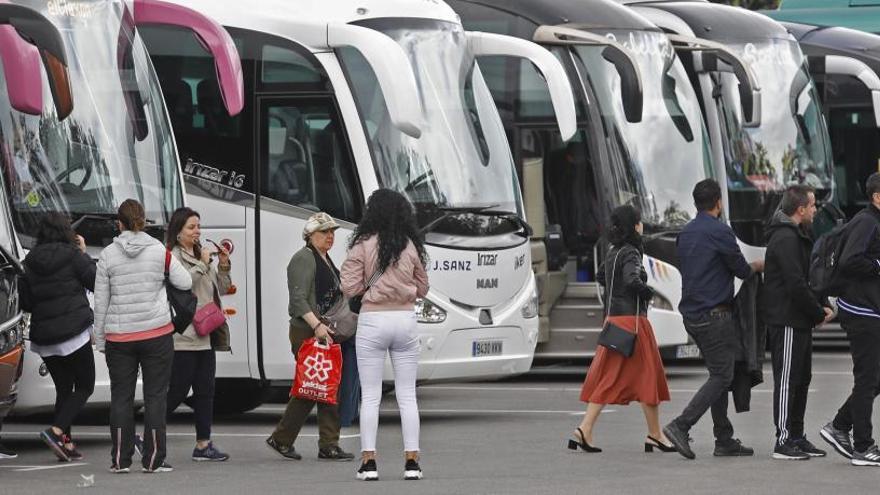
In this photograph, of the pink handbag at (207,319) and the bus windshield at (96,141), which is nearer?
the pink handbag at (207,319)

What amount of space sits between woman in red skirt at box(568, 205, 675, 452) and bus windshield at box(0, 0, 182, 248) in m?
3.06

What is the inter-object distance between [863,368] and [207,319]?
3.86 meters

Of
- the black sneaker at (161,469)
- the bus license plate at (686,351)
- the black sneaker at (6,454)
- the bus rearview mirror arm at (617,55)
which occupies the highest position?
the bus rearview mirror arm at (617,55)

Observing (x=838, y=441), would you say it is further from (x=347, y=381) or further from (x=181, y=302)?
(x=181, y=302)

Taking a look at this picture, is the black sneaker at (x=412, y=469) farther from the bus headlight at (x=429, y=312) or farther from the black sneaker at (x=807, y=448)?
the bus headlight at (x=429, y=312)

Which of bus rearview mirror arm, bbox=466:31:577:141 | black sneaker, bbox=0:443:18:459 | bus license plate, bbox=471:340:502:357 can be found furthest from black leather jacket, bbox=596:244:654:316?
black sneaker, bbox=0:443:18:459

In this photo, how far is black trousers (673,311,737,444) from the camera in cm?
1316

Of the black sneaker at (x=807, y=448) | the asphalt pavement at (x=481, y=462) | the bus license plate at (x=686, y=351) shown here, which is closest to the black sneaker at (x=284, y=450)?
the asphalt pavement at (x=481, y=462)

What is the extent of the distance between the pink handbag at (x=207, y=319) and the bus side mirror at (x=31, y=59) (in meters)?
1.42

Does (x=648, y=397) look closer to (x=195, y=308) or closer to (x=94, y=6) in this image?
(x=195, y=308)

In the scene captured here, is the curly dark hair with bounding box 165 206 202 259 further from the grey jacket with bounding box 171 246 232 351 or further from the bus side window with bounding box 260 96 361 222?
the bus side window with bounding box 260 96 361 222

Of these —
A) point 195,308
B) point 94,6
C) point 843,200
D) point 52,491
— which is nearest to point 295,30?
point 94,6

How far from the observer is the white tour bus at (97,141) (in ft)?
45.7

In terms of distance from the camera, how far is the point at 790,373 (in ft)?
42.5
